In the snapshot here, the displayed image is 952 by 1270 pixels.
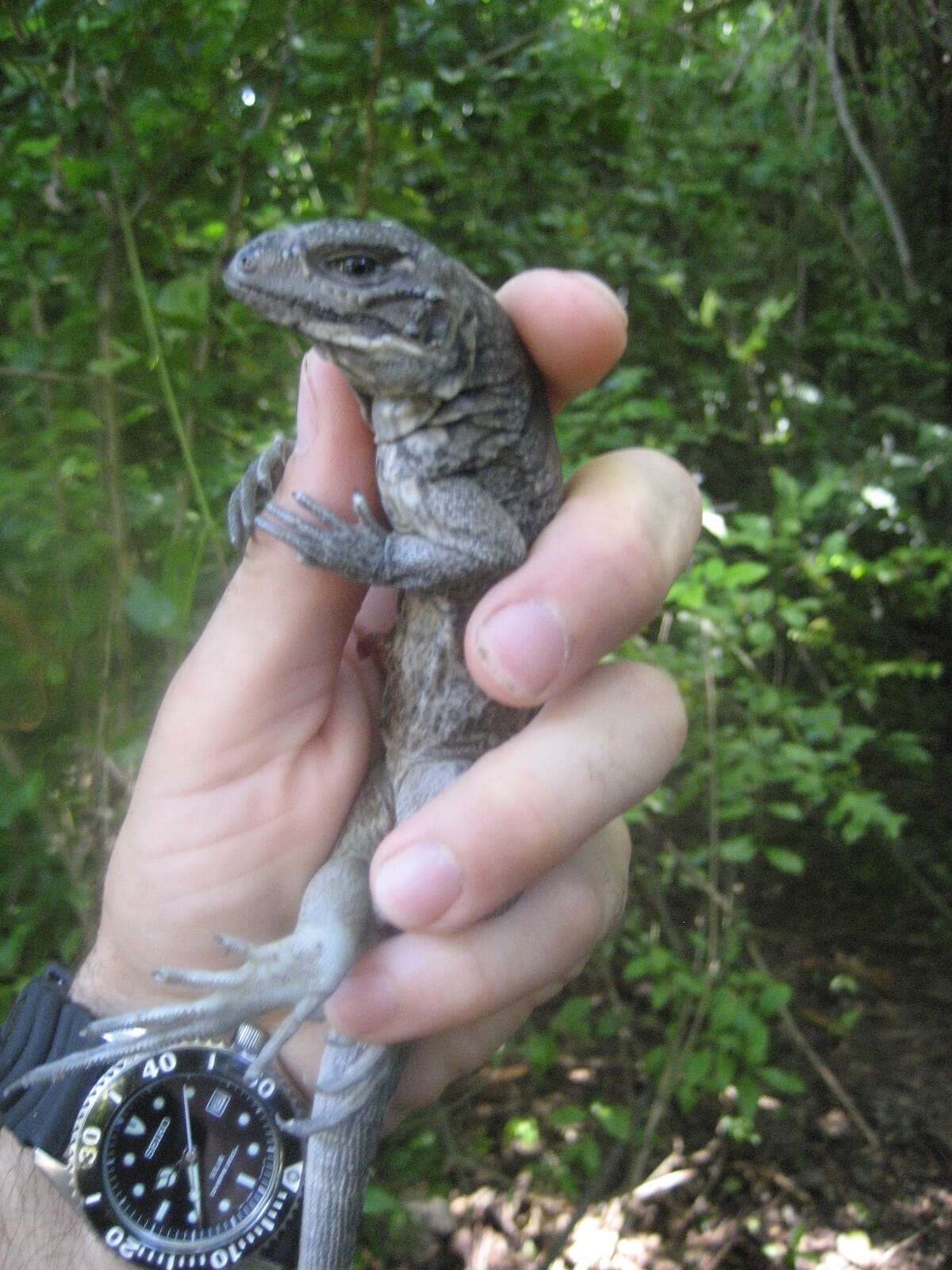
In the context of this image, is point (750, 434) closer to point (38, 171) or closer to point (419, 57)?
point (419, 57)

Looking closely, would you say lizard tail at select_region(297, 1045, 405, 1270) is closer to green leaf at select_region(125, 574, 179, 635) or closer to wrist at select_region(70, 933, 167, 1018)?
wrist at select_region(70, 933, 167, 1018)

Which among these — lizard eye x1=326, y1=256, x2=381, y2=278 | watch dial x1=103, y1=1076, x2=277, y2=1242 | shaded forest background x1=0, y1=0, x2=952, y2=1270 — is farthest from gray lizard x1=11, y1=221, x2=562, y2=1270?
shaded forest background x1=0, y1=0, x2=952, y2=1270

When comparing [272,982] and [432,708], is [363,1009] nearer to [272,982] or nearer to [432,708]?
[272,982]

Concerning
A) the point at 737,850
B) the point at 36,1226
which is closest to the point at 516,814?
the point at 36,1226

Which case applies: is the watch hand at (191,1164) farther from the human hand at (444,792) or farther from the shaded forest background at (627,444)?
the shaded forest background at (627,444)

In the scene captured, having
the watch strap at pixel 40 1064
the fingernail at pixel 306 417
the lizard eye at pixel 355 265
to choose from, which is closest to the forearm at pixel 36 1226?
the watch strap at pixel 40 1064

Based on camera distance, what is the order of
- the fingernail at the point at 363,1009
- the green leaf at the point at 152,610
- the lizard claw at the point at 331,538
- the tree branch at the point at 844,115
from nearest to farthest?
the lizard claw at the point at 331,538
the fingernail at the point at 363,1009
the green leaf at the point at 152,610
the tree branch at the point at 844,115
